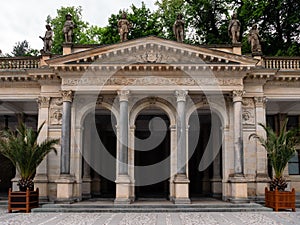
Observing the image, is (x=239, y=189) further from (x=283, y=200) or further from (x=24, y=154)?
(x=24, y=154)

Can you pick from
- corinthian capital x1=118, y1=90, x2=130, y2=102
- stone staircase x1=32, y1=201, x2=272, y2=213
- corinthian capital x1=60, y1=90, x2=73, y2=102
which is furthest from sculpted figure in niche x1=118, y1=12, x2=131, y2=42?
stone staircase x1=32, y1=201, x2=272, y2=213

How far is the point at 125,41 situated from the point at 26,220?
30.5 ft

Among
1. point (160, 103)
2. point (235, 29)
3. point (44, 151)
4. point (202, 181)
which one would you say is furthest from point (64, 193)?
point (235, 29)

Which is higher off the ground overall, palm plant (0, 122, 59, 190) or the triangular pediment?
the triangular pediment

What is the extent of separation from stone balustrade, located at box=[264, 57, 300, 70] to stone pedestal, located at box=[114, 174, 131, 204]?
9536mm

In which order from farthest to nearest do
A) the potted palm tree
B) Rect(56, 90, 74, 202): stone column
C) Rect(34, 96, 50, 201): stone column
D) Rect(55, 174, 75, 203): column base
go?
1. Rect(34, 96, 50, 201): stone column
2. Rect(56, 90, 74, 202): stone column
3. Rect(55, 174, 75, 203): column base
4. the potted palm tree

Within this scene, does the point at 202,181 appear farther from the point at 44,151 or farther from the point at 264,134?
the point at 44,151

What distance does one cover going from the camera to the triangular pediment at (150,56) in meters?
19.1

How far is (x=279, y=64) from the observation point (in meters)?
21.4

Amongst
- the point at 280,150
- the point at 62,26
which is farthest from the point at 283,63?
the point at 62,26

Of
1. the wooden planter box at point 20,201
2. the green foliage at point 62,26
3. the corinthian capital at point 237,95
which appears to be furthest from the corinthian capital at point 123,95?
the green foliage at point 62,26

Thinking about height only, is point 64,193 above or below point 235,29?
below

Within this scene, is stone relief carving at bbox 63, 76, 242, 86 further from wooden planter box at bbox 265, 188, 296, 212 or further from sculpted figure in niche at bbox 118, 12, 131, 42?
wooden planter box at bbox 265, 188, 296, 212

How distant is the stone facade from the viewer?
19.1 meters
